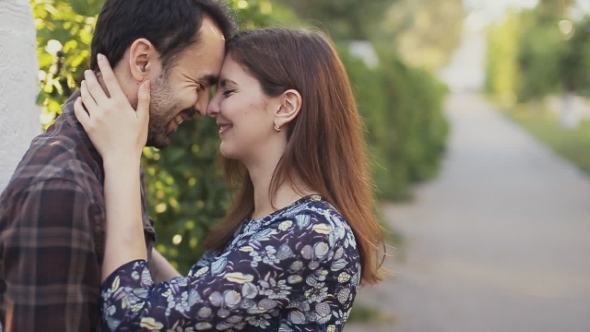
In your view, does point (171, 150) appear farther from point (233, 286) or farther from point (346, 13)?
point (346, 13)

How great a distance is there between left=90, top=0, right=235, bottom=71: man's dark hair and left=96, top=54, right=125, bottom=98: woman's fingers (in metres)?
0.03

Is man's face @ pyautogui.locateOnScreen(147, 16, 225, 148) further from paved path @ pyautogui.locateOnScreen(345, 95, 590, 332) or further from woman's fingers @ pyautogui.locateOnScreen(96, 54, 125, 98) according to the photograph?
paved path @ pyautogui.locateOnScreen(345, 95, 590, 332)

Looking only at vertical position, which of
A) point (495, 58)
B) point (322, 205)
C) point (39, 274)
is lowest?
point (495, 58)

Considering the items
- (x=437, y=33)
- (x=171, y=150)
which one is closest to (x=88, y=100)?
(x=171, y=150)

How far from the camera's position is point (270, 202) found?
208 centimetres

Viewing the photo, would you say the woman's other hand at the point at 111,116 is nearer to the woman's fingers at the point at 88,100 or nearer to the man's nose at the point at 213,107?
the woman's fingers at the point at 88,100

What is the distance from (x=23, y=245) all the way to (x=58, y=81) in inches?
41.5

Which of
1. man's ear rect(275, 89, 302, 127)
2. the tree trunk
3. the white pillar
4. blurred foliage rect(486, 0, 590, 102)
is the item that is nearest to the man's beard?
man's ear rect(275, 89, 302, 127)

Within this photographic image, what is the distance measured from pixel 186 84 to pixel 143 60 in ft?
0.44

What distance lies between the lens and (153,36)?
5.95 feet

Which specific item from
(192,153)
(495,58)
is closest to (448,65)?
(495,58)

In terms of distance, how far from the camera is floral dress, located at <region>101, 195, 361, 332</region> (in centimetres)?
171

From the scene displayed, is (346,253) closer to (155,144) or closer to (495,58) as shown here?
(155,144)

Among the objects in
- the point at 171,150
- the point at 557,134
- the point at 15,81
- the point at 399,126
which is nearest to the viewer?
the point at 15,81
